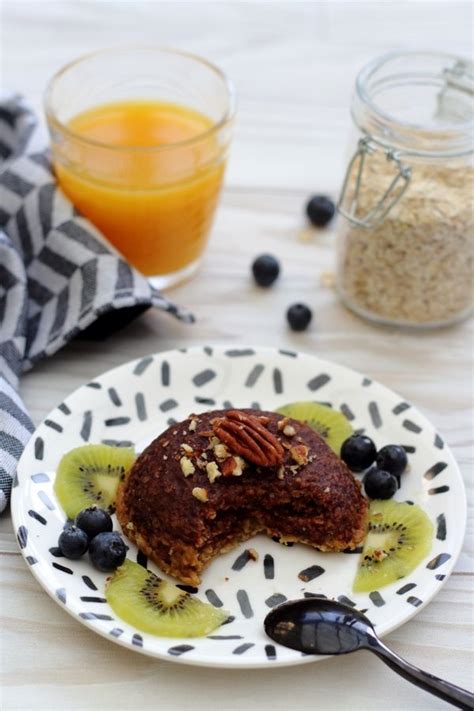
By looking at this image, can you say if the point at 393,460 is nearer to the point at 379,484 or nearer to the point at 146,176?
the point at 379,484

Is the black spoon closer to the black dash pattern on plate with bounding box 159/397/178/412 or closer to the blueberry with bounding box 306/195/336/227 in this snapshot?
the black dash pattern on plate with bounding box 159/397/178/412

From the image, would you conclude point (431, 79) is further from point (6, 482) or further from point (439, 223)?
point (6, 482)

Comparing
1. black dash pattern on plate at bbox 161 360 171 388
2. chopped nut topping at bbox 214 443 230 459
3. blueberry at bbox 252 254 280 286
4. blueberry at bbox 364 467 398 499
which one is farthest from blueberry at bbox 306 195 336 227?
chopped nut topping at bbox 214 443 230 459

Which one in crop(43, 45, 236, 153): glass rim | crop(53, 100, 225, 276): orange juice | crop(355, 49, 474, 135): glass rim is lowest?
crop(53, 100, 225, 276): orange juice

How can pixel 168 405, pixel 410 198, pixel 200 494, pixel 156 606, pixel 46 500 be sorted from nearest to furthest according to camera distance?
pixel 156 606
pixel 200 494
pixel 46 500
pixel 168 405
pixel 410 198

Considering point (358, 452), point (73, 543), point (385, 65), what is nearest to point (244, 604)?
point (73, 543)

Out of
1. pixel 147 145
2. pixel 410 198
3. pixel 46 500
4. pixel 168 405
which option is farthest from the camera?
pixel 147 145
